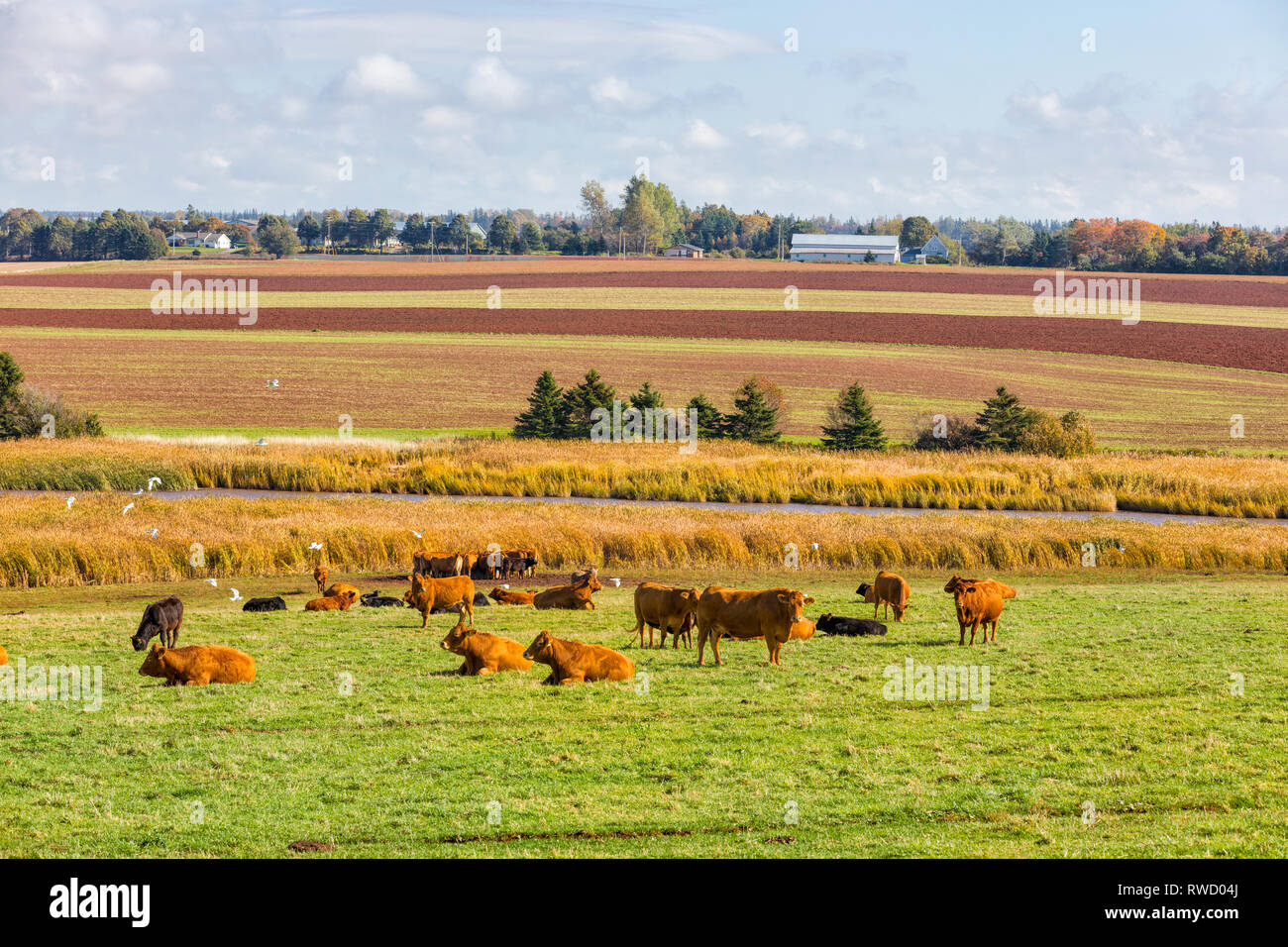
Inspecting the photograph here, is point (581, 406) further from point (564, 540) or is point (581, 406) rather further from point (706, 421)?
point (564, 540)

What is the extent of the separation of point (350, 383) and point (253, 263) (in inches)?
4385

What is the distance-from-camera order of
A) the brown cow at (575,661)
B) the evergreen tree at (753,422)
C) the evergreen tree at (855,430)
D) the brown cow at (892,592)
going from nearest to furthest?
the brown cow at (575,661)
the brown cow at (892,592)
the evergreen tree at (855,430)
the evergreen tree at (753,422)

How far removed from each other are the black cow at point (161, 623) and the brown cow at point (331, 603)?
535 cm

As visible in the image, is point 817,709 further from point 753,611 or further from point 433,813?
point 433,813

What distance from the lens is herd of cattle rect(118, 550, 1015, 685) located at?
63.6 ft

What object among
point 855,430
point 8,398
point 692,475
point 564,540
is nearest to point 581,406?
point 692,475

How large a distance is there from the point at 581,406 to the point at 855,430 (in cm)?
A: 1636

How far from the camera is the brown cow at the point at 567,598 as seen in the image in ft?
92.8

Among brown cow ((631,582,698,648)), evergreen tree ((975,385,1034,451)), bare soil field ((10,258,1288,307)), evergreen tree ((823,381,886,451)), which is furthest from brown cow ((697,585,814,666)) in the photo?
bare soil field ((10,258,1288,307))

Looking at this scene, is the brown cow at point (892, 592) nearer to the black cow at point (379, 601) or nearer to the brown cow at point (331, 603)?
the black cow at point (379, 601)

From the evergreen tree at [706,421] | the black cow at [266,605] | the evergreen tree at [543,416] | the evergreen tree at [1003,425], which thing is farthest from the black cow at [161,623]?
the evergreen tree at [1003,425]

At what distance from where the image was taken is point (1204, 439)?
7281 cm

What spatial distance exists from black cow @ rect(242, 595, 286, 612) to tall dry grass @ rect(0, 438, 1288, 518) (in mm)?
26895

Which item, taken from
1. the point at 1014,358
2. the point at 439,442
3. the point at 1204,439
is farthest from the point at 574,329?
the point at 1204,439
